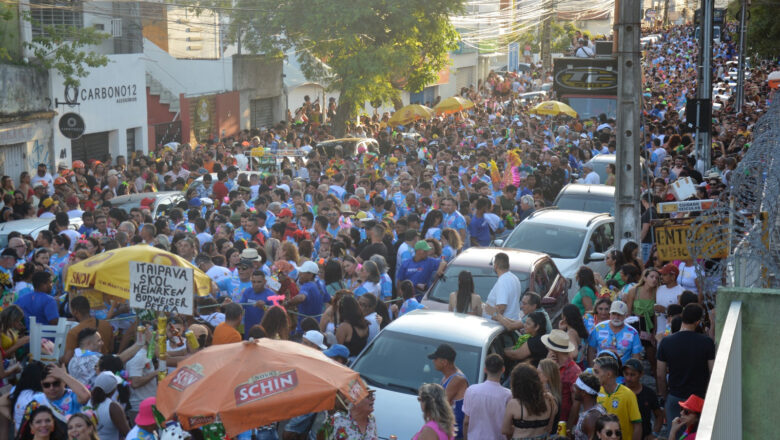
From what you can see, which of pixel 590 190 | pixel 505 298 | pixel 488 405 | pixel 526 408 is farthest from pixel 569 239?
pixel 526 408

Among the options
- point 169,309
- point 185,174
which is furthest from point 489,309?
point 185,174

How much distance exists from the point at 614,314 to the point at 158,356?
4.27 metres

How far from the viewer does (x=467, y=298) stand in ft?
34.6

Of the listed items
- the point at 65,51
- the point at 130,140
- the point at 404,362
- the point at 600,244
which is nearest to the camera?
the point at 404,362

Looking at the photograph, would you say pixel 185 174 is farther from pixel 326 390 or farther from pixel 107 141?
pixel 326 390

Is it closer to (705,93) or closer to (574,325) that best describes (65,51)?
(705,93)

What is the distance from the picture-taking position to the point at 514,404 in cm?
718

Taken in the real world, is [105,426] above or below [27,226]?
below

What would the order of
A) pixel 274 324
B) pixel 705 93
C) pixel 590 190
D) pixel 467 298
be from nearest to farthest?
1. pixel 274 324
2. pixel 467 298
3. pixel 590 190
4. pixel 705 93

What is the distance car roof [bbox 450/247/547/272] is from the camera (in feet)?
39.3

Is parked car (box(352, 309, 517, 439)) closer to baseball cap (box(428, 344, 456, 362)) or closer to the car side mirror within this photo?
baseball cap (box(428, 344, 456, 362))

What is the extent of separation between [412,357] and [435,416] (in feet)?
6.52

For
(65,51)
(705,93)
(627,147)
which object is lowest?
(627,147)

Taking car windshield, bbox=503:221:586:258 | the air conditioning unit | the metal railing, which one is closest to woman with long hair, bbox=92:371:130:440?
the metal railing
